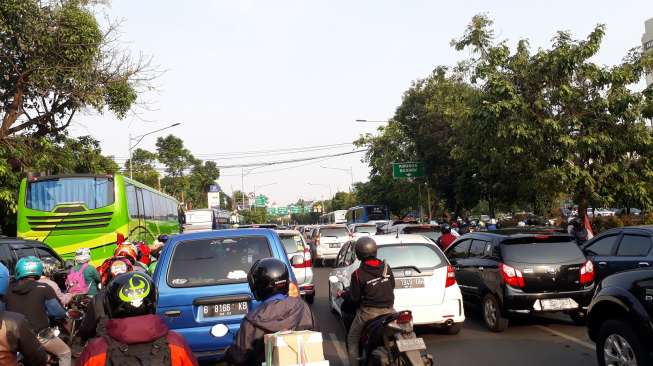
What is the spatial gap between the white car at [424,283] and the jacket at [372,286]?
254 centimetres

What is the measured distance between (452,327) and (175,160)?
221 feet

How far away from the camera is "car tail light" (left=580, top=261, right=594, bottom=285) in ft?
27.8

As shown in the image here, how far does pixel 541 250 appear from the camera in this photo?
8578mm

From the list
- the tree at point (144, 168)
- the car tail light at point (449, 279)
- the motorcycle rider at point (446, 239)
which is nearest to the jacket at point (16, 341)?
the car tail light at point (449, 279)

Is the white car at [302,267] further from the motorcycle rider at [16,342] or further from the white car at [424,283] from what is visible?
the motorcycle rider at [16,342]

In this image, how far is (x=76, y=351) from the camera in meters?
6.53

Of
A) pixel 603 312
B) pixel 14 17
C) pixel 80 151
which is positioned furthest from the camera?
pixel 80 151

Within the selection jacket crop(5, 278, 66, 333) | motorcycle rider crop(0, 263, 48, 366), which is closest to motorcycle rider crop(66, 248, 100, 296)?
jacket crop(5, 278, 66, 333)

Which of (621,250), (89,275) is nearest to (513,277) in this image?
(621,250)

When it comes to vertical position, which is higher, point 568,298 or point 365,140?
point 365,140

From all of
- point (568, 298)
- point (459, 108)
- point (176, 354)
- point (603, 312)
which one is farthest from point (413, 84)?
point (176, 354)

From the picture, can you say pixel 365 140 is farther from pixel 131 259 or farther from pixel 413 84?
pixel 131 259

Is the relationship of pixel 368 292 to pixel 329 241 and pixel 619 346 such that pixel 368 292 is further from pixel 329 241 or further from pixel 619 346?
pixel 329 241

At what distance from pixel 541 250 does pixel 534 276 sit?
1.37ft
